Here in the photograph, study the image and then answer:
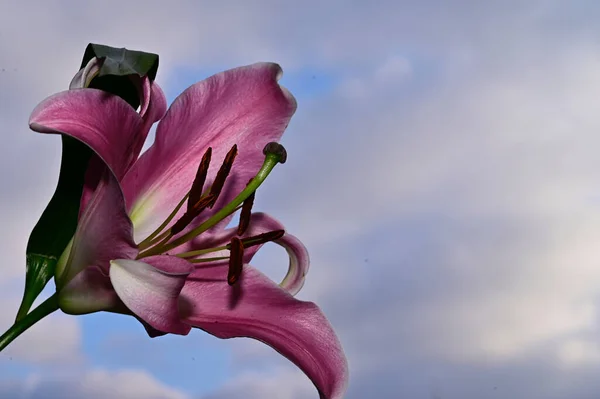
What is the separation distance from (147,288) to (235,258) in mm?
176

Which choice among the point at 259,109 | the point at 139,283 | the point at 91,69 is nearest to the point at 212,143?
the point at 259,109

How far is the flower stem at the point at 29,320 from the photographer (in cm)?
109

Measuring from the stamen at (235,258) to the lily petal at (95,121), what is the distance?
180 millimetres

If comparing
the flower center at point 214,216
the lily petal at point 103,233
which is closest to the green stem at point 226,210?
the flower center at point 214,216

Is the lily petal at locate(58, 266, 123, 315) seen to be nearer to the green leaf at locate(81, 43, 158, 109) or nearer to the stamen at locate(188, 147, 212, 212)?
the stamen at locate(188, 147, 212, 212)

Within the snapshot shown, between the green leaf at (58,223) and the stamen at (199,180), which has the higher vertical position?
the stamen at (199,180)

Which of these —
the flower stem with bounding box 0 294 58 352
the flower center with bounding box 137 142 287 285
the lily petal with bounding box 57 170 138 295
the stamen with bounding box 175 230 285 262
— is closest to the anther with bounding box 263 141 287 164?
the flower center with bounding box 137 142 287 285

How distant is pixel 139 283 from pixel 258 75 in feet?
1.34

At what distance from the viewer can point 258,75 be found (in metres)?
1.29

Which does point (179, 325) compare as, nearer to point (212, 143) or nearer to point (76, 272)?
point (76, 272)

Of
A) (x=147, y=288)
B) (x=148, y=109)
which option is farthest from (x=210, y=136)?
(x=147, y=288)

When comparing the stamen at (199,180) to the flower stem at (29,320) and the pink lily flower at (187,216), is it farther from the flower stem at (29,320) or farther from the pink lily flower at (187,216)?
the flower stem at (29,320)

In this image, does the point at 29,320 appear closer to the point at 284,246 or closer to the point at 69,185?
the point at 69,185

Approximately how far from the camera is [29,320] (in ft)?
3.68
